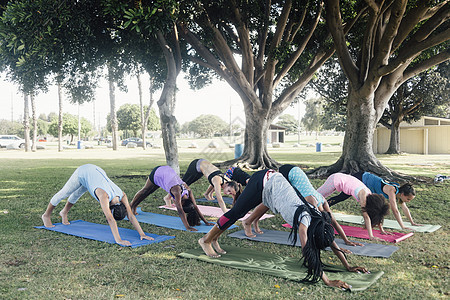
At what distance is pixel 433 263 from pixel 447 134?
27.4 m

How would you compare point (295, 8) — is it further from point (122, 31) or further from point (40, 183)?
point (40, 183)

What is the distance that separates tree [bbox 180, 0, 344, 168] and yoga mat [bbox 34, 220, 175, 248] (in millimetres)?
8500

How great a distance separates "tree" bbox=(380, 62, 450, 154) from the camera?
24.2 metres

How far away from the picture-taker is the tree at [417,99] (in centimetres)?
2417

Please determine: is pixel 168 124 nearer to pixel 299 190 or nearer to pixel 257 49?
Answer: pixel 299 190

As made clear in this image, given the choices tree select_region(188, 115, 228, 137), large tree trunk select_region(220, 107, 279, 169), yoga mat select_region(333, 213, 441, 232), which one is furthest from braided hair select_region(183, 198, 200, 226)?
tree select_region(188, 115, 228, 137)

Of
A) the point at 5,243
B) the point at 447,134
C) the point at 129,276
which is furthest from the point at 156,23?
the point at 447,134

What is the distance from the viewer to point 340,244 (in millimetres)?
5172

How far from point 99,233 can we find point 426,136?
28.1 meters

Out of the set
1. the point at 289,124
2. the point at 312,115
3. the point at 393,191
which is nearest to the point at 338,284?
the point at 393,191

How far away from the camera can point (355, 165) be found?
12578mm

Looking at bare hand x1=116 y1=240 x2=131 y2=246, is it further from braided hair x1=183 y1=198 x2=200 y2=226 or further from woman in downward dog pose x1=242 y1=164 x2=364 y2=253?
woman in downward dog pose x1=242 y1=164 x2=364 y2=253

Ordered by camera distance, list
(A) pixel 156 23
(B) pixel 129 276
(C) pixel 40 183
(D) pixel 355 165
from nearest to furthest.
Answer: (B) pixel 129 276, (A) pixel 156 23, (C) pixel 40 183, (D) pixel 355 165

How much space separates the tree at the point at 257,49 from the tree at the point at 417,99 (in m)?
12.5
